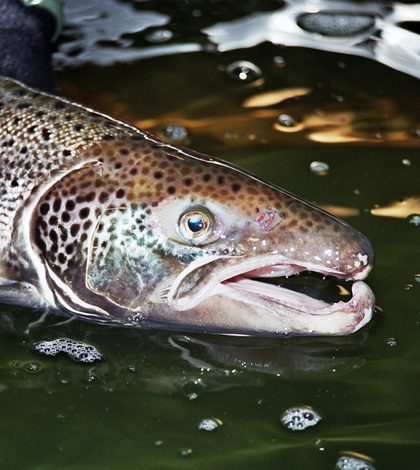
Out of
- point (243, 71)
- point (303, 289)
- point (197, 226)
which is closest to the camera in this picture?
point (197, 226)

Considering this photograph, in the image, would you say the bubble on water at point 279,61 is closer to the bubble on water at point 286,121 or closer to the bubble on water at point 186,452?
the bubble on water at point 286,121

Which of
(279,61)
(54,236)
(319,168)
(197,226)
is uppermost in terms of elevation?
(197,226)

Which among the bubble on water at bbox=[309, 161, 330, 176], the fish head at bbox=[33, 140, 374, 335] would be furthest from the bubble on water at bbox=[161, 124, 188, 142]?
the fish head at bbox=[33, 140, 374, 335]

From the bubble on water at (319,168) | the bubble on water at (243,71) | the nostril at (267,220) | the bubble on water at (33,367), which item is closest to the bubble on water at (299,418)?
the nostril at (267,220)

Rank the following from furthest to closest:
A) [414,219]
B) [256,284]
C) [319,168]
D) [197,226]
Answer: [319,168], [414,219], [256,284], [197,226]

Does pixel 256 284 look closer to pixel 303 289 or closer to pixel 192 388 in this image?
pixel 303 289

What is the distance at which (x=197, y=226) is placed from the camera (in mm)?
2816

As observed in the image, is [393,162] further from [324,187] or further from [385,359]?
[385,359]

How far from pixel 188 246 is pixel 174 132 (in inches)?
72.3

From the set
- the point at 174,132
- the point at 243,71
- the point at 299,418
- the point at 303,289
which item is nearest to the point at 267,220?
the point at 303,289

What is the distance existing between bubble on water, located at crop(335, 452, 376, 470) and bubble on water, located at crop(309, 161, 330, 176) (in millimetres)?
2028

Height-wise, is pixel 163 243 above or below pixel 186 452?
above

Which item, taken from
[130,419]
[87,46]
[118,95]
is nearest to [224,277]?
[130,419]

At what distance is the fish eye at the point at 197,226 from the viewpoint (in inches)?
111
